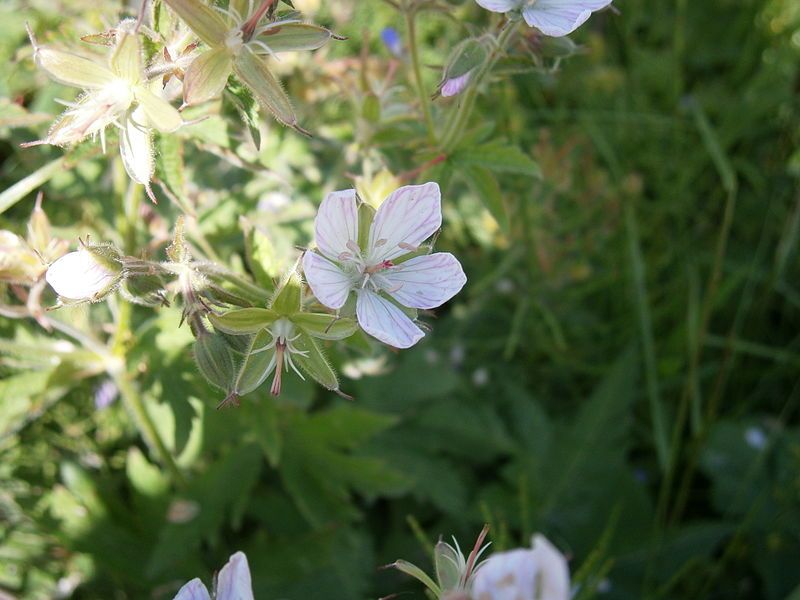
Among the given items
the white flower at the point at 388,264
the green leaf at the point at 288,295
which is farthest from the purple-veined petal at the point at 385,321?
the green leaf at the point at 288,295

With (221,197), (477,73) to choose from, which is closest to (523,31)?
(477,73)

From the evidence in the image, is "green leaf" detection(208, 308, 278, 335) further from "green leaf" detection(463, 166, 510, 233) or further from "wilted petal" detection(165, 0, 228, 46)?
"green leaf" detection(463, 166, 510, 233)

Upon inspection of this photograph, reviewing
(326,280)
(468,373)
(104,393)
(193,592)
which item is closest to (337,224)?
(326,280)

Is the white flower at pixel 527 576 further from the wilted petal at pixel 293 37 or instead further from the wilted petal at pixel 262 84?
the wilted petal at pixel 293 37

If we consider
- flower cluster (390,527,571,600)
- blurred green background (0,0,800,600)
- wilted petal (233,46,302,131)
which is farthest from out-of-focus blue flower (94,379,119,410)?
flower cluster (390,527,571,600)

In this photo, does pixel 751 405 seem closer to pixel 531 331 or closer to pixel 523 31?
pixel 531 331
